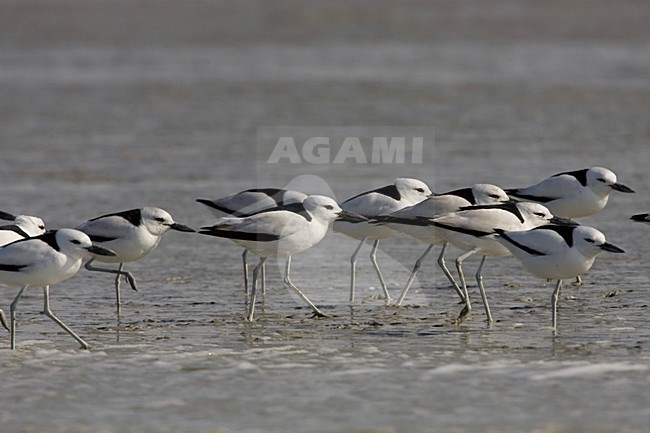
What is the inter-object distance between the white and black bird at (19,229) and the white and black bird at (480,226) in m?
3.83

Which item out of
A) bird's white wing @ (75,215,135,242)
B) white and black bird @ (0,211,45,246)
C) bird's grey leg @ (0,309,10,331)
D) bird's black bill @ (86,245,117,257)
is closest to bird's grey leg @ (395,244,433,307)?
bird's white wing @ (75,215,135,242)

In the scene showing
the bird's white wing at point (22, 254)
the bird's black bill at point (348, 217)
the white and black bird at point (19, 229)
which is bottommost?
the bird's white wing at point (22, 254)

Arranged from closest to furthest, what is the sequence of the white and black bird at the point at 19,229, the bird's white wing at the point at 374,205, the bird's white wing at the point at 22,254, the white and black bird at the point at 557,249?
the bird's white wing at the point at 22,254 < the white and black bird at the point at 557,249 < the white and black bird at the point at 19,229 < the bird's white wing at the point at 374,205

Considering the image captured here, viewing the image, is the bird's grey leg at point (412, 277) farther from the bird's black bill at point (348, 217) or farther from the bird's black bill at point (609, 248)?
the bird's black bill at point (609, 248)

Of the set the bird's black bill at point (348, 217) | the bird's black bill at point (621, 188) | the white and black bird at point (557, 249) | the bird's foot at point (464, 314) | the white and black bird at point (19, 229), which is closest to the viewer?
the white and black bird at point (557, 249)

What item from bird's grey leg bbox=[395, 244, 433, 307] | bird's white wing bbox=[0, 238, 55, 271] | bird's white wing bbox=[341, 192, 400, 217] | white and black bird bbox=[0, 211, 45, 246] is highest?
bird's white wing bbox=[341, 192, 400, 217]

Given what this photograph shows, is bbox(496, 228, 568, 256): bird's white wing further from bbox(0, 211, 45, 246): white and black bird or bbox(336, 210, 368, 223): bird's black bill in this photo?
bbox(0, 211, 45, 246): white and black bird

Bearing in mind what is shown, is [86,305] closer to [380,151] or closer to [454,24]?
[380,151]

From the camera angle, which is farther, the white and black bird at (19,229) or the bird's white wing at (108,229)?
the bird's white wing at (108,229)

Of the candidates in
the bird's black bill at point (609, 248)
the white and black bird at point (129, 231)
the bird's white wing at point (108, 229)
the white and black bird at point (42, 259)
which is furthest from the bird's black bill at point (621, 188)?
the white and black bird at point (42, 259)

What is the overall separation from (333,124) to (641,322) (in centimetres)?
1487

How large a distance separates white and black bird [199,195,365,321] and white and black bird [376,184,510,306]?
402mm

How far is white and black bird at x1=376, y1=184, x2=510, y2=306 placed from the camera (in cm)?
1188

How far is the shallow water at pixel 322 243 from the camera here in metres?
8.71
